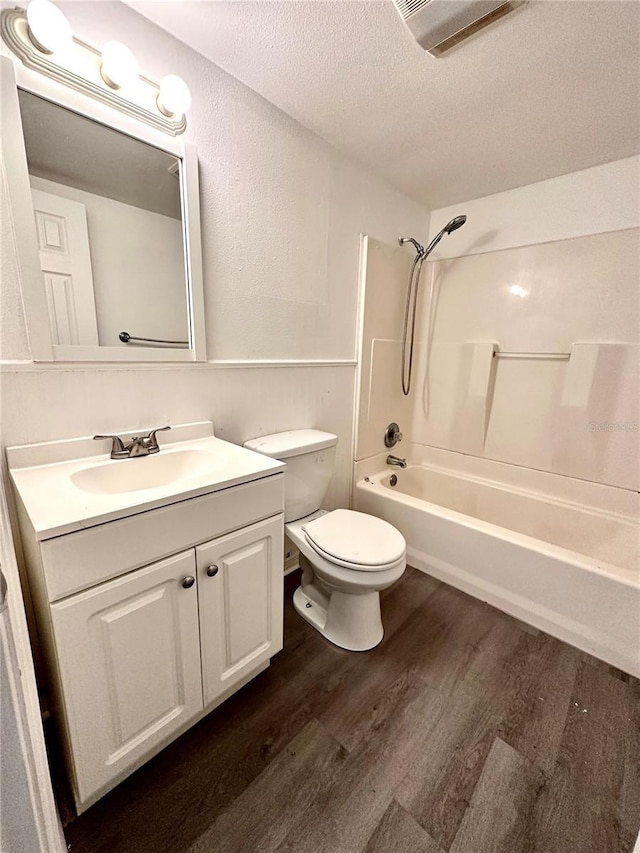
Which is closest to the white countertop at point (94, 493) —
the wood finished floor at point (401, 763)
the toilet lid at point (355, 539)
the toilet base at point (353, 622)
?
the toilet lid at point (355, 539)

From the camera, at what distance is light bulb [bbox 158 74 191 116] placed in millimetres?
1049

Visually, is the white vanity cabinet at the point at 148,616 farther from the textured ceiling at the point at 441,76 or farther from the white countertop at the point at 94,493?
the textured ceiling at the point at 441,76

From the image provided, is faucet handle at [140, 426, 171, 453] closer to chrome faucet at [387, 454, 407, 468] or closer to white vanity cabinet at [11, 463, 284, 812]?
white vanity cabinet at [11, 463, 284, 812]

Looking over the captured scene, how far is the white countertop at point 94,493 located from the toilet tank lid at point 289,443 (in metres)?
0.17

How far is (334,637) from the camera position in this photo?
1440mm

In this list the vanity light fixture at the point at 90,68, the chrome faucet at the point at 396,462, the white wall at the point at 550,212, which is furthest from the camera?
the chrome faucet at the point at 396,462

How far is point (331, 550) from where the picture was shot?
4.30 ft

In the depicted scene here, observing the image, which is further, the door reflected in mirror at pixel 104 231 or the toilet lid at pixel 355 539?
the toilet lid at pixel 355 539

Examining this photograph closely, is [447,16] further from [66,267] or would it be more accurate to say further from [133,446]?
[133,446]

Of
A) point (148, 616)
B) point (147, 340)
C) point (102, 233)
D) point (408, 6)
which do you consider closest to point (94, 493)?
point (148, 616)

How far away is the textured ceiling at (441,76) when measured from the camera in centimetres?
101

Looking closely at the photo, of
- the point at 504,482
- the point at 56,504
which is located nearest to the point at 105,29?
the point at 56,504

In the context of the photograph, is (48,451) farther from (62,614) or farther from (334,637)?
(334,637)

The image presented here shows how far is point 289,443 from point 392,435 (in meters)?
1.03
